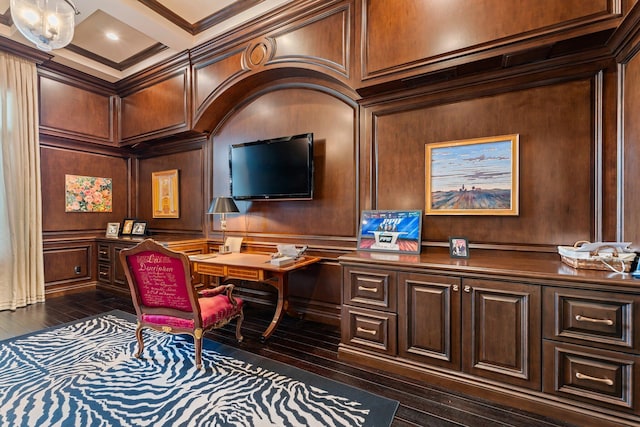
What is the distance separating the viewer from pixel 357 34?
110 inches

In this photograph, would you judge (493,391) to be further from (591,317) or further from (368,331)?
(368,331)

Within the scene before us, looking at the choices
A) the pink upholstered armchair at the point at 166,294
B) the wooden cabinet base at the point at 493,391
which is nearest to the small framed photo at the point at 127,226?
the pink upholstered armchair at the point at 166,294

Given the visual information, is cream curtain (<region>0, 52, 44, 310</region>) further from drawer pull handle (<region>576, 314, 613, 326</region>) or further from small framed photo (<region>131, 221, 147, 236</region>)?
drawer pull handle (<region>576, 314, 613, 326</region>)

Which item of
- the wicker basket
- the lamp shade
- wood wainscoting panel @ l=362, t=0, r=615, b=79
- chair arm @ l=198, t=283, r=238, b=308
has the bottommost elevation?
chair arm @ l=198, t=283, r=238, b=308

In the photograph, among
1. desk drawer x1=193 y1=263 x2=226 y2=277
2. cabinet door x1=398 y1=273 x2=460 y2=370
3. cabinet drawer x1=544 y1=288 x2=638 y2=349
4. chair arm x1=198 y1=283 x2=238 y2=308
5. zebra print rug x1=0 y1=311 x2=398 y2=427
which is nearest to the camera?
cabinet drawer x1=544 y1=288 x2=638 y2=349

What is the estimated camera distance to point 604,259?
6.02 ft

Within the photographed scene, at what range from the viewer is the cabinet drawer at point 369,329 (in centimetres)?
234

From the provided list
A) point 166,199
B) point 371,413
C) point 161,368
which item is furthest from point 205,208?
point 371,413

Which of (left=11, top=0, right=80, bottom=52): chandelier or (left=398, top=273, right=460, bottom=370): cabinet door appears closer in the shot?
(left=398, top=273, right=460, bottom=370): cabinet door

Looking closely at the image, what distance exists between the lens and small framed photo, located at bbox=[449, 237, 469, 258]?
7.94ft

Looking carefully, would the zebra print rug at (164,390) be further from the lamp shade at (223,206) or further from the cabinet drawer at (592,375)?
the lamp shade at (223,206)

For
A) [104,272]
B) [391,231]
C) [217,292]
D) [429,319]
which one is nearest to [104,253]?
[104,272]

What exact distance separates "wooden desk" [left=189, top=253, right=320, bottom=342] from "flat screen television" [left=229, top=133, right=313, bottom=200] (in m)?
0.83

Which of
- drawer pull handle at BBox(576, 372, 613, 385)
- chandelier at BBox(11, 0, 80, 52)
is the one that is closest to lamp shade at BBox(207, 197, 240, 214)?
chandelier at BBox(11, 0, 80, 52)
